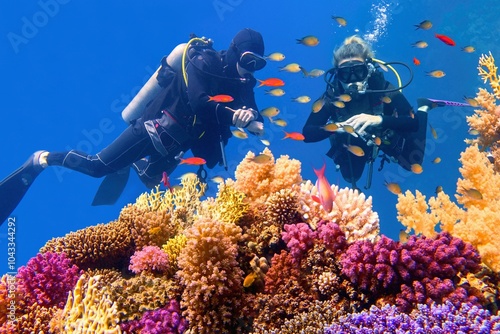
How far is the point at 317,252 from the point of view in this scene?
311 centimetres

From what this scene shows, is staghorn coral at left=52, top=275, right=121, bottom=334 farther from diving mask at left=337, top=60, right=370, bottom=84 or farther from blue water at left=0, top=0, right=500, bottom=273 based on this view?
blue water at left=0, top=0, right=500, bottom=273

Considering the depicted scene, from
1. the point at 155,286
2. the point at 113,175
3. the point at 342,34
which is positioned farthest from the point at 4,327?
the point at 342,34

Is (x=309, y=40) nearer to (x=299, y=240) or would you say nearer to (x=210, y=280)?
(x=299, y=240)

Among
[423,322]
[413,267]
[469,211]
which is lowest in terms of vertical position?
[423,322]

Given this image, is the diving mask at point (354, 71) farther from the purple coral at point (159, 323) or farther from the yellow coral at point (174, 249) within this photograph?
the purple coral at point (159, 323)

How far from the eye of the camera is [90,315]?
9.51ft

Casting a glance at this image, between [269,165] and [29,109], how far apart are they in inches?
2613

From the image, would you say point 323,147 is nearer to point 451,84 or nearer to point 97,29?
point 451,84

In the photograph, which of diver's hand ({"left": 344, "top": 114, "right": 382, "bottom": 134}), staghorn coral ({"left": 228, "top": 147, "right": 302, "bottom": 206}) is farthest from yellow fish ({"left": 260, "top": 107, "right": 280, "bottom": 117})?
staghorn coral ({"left": 228, "top": 147, "right": 302, "bottom": 206})

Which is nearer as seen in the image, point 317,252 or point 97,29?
point 317,252

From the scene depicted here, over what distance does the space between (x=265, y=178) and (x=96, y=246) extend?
2.26 metres

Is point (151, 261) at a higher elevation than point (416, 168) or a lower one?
lower

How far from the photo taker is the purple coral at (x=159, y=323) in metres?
2.94

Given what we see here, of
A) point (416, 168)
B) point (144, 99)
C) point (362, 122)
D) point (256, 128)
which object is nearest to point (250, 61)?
point (256, 128)
